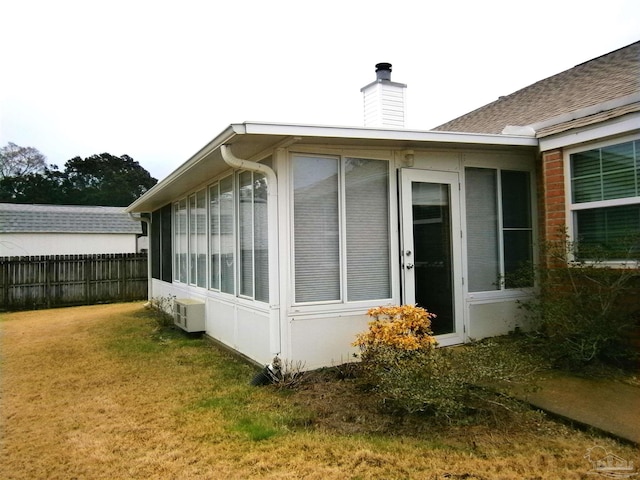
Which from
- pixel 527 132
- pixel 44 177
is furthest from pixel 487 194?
pixel 44 177

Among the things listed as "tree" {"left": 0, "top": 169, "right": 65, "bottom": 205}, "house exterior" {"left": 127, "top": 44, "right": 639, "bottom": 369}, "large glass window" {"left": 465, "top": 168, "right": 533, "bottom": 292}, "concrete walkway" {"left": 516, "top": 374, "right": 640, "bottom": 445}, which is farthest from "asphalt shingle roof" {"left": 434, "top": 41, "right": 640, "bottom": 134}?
"tree" {"left": 0, "top": 169, "right": 65, "bottom": 205}

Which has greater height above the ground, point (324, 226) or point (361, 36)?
point (361, 36)

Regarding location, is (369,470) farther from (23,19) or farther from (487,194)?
(23,19)

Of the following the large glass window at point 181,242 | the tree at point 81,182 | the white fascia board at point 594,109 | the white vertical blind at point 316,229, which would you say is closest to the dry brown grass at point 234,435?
the white vertical blind at point 316,229

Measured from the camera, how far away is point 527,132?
5348mm

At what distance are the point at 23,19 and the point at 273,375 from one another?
4364 millimetres

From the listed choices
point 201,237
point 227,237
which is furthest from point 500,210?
point 201,237

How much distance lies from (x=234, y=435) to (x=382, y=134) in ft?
10.0

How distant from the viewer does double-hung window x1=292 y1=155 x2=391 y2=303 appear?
4625 millimetres

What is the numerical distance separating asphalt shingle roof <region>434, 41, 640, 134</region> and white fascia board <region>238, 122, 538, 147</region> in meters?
1.14

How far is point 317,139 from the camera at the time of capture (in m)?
4.52

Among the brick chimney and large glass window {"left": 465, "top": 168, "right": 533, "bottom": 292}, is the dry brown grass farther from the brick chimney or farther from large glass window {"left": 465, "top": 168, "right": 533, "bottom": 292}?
the brick chimney

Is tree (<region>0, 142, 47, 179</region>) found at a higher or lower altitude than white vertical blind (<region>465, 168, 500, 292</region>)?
higher

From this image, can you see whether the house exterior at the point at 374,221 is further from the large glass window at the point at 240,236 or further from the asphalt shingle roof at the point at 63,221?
the asphalt shingle roof at the point at 63,221
